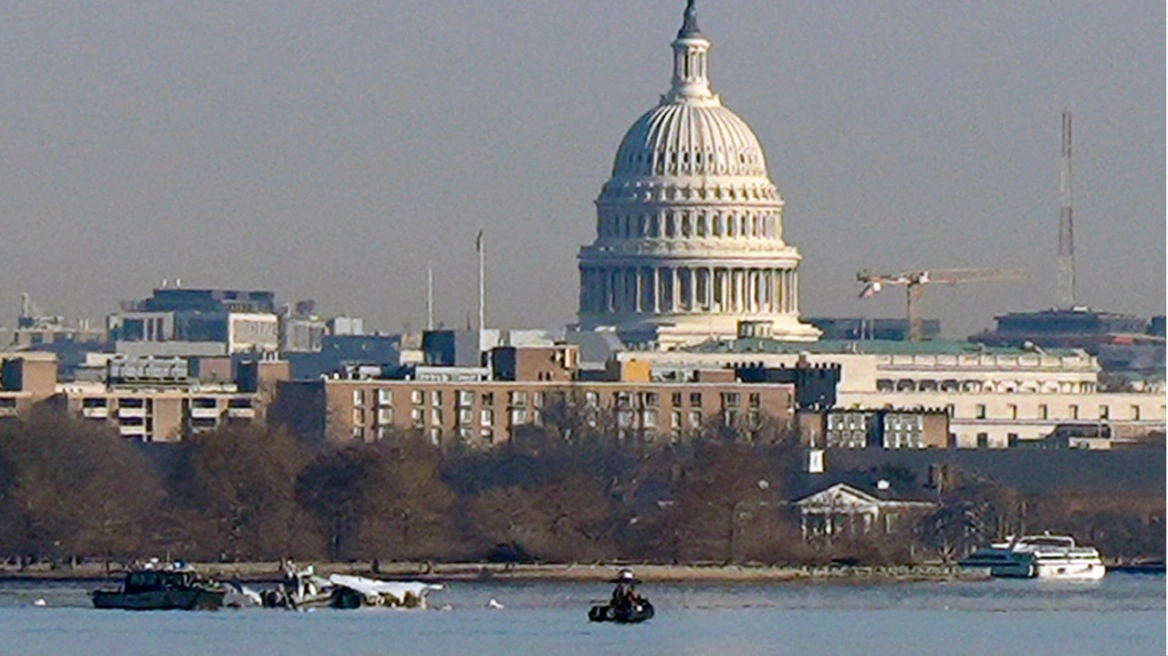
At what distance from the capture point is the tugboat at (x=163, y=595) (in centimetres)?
13625

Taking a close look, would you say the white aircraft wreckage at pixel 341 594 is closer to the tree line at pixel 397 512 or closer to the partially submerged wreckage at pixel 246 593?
the partially submerged wreckage at pixel 246 593

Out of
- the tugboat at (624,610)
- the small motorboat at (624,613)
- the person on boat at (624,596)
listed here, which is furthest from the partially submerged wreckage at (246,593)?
the small motorboat at (624,613)

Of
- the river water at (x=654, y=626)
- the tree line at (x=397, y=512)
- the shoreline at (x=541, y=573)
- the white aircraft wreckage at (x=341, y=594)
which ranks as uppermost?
the tree line at (x=397, y=512)

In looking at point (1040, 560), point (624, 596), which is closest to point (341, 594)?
point (624, 596)

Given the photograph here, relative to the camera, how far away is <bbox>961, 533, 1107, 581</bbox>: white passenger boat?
543 feet

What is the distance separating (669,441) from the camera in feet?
655

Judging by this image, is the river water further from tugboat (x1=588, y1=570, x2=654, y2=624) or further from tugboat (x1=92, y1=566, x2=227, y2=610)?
tugboat (x1=92, y1=566, x2=227, y2=610)

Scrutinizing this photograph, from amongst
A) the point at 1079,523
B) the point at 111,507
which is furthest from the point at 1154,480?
the point at 111,507

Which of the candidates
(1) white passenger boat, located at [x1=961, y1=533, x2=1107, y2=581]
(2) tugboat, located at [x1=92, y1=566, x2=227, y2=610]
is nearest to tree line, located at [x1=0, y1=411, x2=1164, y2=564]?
(1) white passenger boat, located at [x1=961, y1=533, x2=1107, y2=581]

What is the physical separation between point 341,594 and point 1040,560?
3054 cm

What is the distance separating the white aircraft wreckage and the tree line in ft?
55.5

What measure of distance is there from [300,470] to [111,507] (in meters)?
5.36

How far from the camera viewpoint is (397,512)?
162375mm

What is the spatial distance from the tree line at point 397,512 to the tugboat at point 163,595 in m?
21.0
